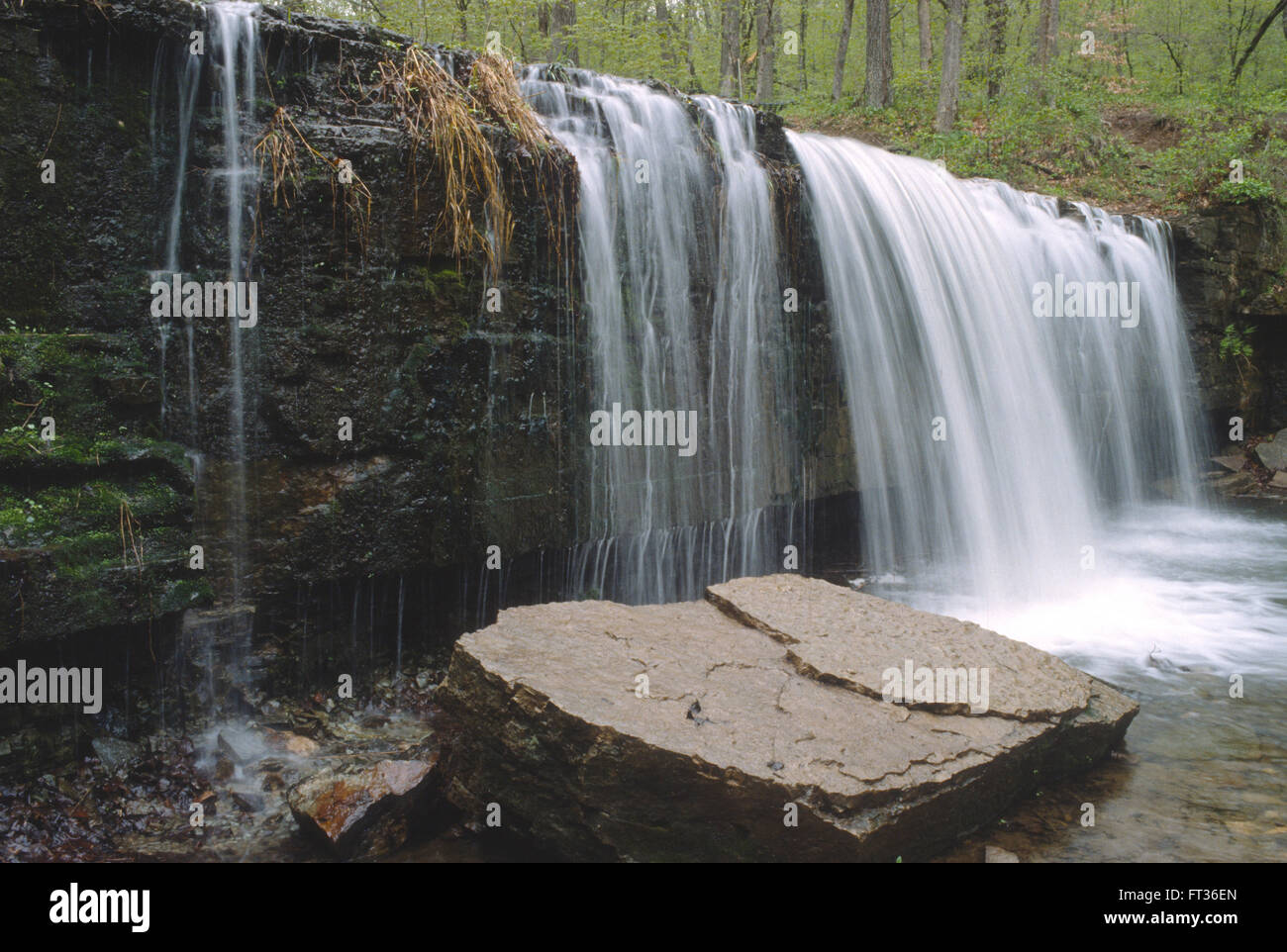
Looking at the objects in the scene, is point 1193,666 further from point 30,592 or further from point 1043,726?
point 30,592

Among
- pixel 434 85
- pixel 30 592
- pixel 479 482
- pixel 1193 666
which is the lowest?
pixel 1193 666

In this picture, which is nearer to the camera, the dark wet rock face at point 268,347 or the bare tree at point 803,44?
the dark wet rock face at point 268,347

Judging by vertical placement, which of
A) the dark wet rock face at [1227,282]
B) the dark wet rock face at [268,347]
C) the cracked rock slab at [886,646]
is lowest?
the cracked rock slab at [886,646]

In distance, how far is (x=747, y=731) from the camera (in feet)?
11.6

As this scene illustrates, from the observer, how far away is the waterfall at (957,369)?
25.6ft

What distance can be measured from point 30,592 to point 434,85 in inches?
135

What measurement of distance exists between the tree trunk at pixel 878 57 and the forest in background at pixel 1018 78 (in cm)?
3

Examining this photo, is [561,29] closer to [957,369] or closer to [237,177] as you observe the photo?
[957,369]

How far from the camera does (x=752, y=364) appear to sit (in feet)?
22.7

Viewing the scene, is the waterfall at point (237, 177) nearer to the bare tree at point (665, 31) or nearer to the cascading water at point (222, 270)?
the cascading water at point (222, 270)

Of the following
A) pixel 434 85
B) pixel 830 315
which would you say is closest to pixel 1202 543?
pixel 830 315

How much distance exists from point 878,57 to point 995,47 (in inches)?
163

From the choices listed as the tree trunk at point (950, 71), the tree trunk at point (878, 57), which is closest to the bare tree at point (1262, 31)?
the tree trunk at point (950, 71)

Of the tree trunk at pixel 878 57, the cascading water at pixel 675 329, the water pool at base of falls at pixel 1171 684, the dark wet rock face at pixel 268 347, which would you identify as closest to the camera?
the water pool at base of falls at pixel 1171 684
